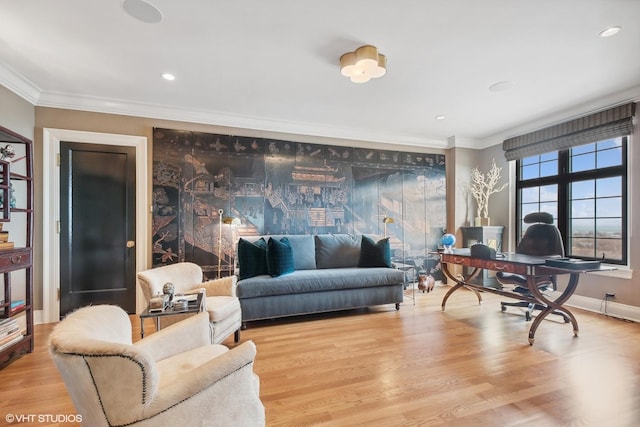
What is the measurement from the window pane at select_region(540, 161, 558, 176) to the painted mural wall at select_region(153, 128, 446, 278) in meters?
1.40

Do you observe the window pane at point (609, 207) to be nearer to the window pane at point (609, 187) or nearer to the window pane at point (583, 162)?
the window pane at point (609, 187)

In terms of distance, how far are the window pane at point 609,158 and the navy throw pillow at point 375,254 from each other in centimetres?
284

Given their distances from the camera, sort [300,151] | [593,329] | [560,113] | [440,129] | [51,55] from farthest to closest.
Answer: [440,129] → [300,151] → [560,113] → [593,329] → [51,55]

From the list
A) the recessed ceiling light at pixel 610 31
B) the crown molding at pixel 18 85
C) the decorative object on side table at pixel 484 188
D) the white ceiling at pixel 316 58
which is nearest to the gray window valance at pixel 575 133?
the white ceiling at pixel 316 58

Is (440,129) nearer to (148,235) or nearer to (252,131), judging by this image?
(252,131)

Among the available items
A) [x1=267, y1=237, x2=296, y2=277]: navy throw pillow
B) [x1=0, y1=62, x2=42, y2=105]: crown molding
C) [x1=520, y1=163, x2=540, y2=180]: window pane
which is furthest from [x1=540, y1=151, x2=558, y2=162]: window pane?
[x1=0, y1=62, x2=42, y2=105]: crown molding

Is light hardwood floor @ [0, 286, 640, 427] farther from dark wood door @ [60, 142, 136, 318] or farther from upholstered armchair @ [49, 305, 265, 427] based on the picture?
upholstered armchair @ [49, 305, 265, 427]

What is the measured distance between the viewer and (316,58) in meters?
2.62

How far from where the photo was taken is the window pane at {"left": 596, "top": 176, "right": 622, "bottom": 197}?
3570mm

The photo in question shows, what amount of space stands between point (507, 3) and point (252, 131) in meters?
3.12

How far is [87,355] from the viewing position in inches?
36.2

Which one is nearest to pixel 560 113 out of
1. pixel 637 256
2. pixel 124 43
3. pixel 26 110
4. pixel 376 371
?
pixel 637 256

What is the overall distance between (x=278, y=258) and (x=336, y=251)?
986mm

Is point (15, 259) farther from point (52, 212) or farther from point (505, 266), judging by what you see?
point (505, 266)
